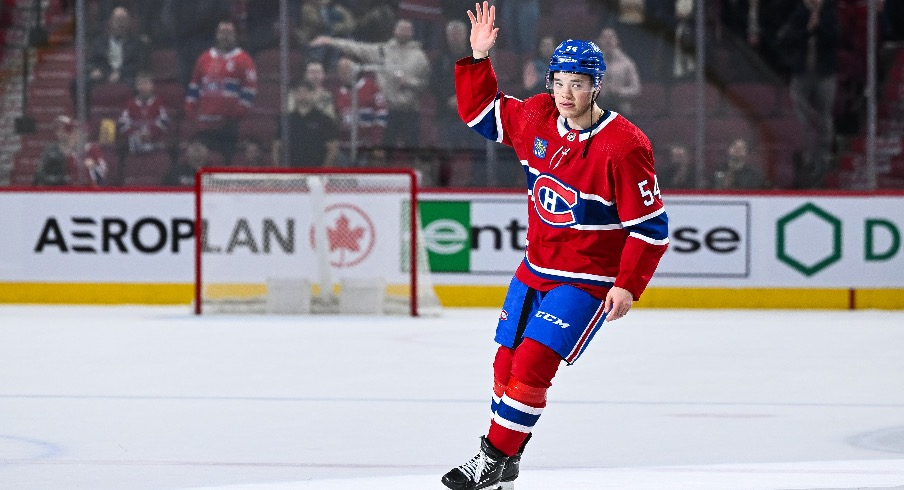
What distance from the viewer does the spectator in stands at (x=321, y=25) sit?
11.6 m

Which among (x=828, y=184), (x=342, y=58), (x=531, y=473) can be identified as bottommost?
(x=531, y=473)

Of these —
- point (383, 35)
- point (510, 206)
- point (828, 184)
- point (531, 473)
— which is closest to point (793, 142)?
point (828, 184)

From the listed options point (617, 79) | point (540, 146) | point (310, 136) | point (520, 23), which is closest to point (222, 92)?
point (310, 136)

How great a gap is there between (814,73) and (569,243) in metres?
7.93

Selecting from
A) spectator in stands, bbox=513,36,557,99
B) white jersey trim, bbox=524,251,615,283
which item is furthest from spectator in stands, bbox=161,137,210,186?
white jersey trim, bbox=524,251,615,283

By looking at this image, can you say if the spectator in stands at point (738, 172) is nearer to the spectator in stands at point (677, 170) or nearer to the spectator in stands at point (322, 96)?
the spectator in stands at point (677, 170)

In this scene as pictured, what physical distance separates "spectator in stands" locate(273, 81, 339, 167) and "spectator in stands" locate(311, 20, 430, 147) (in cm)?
38

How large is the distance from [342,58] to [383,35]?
1.13ft

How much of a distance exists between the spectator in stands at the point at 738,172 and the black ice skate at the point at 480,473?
770 centimetres

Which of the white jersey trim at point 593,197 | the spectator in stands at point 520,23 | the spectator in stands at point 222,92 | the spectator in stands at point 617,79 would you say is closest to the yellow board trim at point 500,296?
the spectator in stands at point 222,92

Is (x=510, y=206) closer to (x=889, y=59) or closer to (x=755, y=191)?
(x=755, y=191)

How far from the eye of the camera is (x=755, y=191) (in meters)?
11.6

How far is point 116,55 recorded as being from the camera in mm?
11797

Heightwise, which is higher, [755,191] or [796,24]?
[796,24]
